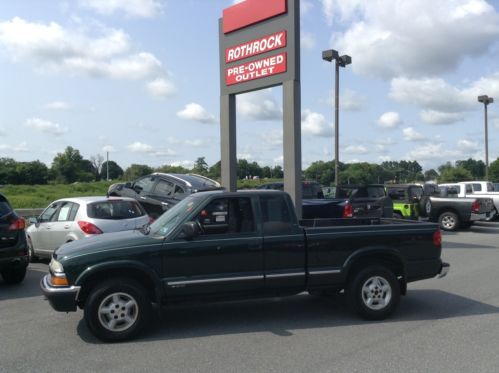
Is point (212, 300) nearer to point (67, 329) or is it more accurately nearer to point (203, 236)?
point (203, 236)

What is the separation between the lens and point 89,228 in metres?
9.41

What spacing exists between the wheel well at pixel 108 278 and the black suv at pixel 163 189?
23.2ft

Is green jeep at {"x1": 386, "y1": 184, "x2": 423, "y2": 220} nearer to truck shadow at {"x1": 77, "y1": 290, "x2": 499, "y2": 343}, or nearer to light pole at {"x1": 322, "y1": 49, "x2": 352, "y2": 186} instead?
light pole at {"x1": 322, "y1": 49, "x2": 352, "y2": 186}

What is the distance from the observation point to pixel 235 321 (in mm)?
6414

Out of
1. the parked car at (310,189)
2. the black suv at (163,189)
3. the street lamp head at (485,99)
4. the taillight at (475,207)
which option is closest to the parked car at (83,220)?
the black suv at (163,189)

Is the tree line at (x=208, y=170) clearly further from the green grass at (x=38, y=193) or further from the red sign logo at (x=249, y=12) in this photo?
the red sign logo at (x=249, y=12)

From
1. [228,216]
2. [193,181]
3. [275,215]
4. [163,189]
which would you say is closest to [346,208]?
[193,181]

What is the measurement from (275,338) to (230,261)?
100 centimetres

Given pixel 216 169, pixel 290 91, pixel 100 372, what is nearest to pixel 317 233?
pixel 100 372

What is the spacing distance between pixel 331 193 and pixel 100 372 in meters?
16.4

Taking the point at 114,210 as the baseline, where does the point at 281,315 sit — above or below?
below

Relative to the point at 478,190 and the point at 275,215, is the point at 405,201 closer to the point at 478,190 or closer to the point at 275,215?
the point at 478,190

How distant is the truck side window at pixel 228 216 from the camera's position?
617 centimetres

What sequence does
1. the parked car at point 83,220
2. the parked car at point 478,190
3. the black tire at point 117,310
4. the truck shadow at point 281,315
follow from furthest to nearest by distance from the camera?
the parked car at point 478,190 → the parked car at point 83,220 → the truck shadow at point 281,315 → the black tire at point 117,310
